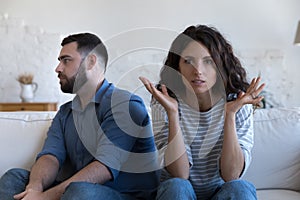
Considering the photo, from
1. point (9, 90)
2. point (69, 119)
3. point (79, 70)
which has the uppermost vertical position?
point (79, 70)

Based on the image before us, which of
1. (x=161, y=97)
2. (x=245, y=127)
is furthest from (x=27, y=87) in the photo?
(x=245, y=127)

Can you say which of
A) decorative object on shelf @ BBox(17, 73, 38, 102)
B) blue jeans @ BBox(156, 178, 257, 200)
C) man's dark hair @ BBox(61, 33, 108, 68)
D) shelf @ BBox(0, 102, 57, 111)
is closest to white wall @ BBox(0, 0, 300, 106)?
decorative object on shelf @ BBox(17, 73, 38, 102)

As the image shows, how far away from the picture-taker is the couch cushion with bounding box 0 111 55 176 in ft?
4.79

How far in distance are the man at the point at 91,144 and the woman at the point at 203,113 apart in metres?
0.09

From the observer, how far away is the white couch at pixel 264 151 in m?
1.46

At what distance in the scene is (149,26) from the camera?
375 cm

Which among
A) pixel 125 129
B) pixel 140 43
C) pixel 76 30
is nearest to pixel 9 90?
pixel 76 30

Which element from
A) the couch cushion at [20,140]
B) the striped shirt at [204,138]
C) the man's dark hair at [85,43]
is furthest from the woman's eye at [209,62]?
the couch cushion at [20,140]

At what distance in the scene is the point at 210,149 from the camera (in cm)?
126

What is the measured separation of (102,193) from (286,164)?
0.78 metres

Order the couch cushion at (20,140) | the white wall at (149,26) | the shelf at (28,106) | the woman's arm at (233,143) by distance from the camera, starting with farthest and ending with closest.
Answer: the white wall at (149,26) < the shelf at (28,106) < the couch cushion at (20,140) < the woman's arm at (233,143)

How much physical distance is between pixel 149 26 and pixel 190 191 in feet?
9.41

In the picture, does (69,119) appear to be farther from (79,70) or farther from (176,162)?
(176,162)

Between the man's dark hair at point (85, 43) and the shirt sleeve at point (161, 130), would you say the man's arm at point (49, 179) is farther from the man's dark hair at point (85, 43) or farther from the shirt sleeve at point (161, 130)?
the man's dark hair at point (85, 43)
